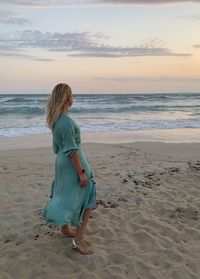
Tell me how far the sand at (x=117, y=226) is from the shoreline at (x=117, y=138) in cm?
346

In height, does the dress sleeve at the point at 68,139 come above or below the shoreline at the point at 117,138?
above

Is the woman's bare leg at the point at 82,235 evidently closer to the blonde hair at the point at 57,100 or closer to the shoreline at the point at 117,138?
the blonde hair at the point at 57,100

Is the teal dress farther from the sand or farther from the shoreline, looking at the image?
the shoreline

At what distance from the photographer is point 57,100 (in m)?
3.85

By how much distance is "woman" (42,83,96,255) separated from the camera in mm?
3812

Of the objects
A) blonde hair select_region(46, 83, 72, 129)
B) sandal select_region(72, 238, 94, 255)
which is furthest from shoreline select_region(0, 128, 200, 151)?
blonde hair select_region(46, 83, 72, 129)

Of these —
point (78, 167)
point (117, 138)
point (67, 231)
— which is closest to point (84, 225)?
point (67, 231)

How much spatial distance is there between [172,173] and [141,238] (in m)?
2.99

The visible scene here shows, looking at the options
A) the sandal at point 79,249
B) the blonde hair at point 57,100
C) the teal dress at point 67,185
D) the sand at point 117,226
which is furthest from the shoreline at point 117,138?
the blonde hair at point 57,100

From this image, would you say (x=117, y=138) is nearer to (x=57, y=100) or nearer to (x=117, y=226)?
(x=117, y=226)

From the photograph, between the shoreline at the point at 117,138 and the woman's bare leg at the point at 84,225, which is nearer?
the woman's bare leg at the point at 84,225

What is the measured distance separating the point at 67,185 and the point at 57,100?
81 centimetres

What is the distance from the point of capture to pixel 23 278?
377 centimetres

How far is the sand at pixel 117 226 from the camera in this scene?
156 inches
